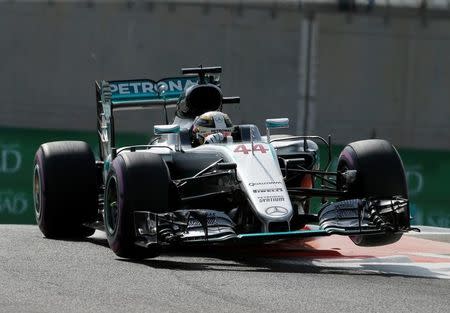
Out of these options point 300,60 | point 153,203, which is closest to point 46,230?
point 153,203

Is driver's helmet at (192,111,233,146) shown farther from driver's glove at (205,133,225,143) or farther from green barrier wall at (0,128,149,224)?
green barrier wall at (0,128,149,224)

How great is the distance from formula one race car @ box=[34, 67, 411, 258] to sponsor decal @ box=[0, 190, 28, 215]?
19.4 feet

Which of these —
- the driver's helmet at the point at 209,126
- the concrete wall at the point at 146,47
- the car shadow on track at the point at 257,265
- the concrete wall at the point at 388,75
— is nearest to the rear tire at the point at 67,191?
the driver's helmet at the point at 209,126

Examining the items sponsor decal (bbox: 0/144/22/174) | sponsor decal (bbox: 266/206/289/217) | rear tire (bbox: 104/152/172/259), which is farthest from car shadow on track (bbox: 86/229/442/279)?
sponsor decal (bbox: 0/144/22/174)

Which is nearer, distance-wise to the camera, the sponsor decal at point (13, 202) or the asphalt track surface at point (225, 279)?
the asphalt track surface at point (225, 279)

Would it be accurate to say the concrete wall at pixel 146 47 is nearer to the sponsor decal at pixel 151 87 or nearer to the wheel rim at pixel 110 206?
the sponsor decal at pixel 151 87

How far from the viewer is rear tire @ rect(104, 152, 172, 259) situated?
10.5 meters

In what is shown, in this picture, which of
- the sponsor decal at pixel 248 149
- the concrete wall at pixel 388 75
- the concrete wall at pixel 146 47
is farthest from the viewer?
the concrete wall at pixel 388 75

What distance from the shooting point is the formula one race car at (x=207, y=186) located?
10398mm

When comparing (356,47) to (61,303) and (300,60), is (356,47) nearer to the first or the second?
(300,60)

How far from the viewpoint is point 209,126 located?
12.0 meters

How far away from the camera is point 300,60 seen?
83.5 feet

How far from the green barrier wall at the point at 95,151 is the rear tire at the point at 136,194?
821 cm

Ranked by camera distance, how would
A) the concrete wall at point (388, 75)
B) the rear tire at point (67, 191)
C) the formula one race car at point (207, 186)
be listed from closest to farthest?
the formula one race car at point (207, 186) < the rear tire at point (67, 191) < the concrete wall at point (388, 75)
